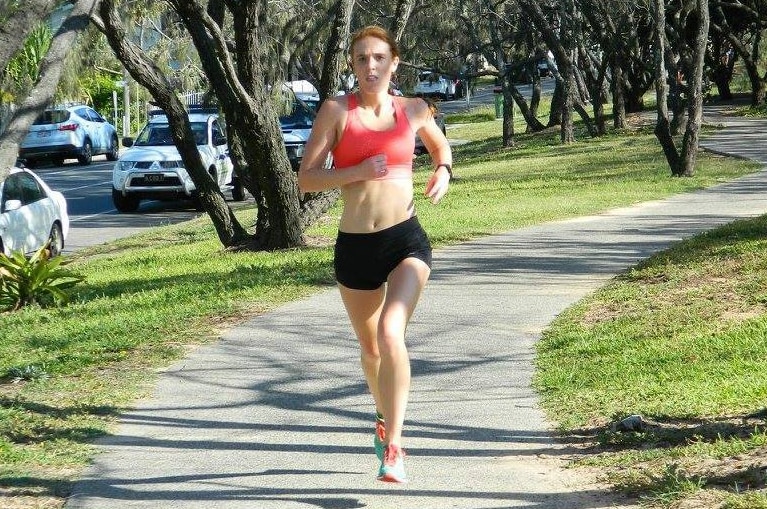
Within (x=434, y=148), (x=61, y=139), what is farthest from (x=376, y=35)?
(x=61, y=139)

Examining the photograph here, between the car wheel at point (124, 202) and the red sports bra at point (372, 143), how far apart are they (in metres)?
20.9

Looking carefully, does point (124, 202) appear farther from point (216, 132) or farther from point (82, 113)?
point (82, 113)

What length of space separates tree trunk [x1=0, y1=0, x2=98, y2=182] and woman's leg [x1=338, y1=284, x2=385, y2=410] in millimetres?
1895

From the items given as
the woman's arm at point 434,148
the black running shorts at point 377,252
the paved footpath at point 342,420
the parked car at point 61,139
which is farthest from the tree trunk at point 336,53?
the parked car at point 61,139

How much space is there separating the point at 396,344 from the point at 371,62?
119cm

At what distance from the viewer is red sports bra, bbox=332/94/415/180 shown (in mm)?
5383

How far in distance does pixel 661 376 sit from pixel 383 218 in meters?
2.51

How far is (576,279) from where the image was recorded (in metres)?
11.3

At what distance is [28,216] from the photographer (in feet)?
58.1

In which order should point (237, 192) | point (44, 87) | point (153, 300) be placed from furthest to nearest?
point (237, 192) → point (153, 300) → point (44, 87)

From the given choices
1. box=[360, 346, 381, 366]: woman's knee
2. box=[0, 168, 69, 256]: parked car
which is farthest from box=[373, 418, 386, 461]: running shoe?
box=[0, 168, 69, 256]: parked car

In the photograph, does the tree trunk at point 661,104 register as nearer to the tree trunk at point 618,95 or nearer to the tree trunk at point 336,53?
the tree trunk at point 336,53

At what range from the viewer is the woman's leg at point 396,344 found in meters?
5.28

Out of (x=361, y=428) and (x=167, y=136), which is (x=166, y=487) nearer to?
(x=361, y=428)
